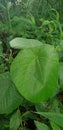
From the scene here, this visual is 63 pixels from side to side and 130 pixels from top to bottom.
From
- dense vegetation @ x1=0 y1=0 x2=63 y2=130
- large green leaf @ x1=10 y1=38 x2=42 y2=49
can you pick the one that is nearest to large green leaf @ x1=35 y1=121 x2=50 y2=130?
dense vegetation @ x1=0 y1=0 x2=63 y2=130

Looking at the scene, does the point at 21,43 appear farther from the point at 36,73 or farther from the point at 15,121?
the point at 15,121

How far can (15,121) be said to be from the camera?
939 millimetres

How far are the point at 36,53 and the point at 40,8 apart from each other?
148 centimetres

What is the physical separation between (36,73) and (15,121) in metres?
0.18

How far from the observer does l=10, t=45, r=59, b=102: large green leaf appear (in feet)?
2.72

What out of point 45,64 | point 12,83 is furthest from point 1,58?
point 45,64

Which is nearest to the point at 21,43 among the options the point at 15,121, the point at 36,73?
the point at 36,73

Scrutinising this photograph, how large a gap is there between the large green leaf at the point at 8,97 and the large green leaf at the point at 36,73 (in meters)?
0.07

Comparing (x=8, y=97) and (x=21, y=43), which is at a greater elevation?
(x=21, y=43)

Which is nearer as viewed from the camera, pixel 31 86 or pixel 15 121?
pixel 31 86

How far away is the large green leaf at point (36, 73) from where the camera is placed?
2.72 feet

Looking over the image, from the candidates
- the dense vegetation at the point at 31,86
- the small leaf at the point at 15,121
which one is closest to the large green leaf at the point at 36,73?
the dense vegetation at the point at 31,86

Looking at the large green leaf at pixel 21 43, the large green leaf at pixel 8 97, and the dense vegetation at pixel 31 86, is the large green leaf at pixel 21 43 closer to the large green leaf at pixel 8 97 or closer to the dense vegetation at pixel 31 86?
the dense vegetation at pixel 31 86

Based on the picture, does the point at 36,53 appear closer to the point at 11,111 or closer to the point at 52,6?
the point at 11,111
